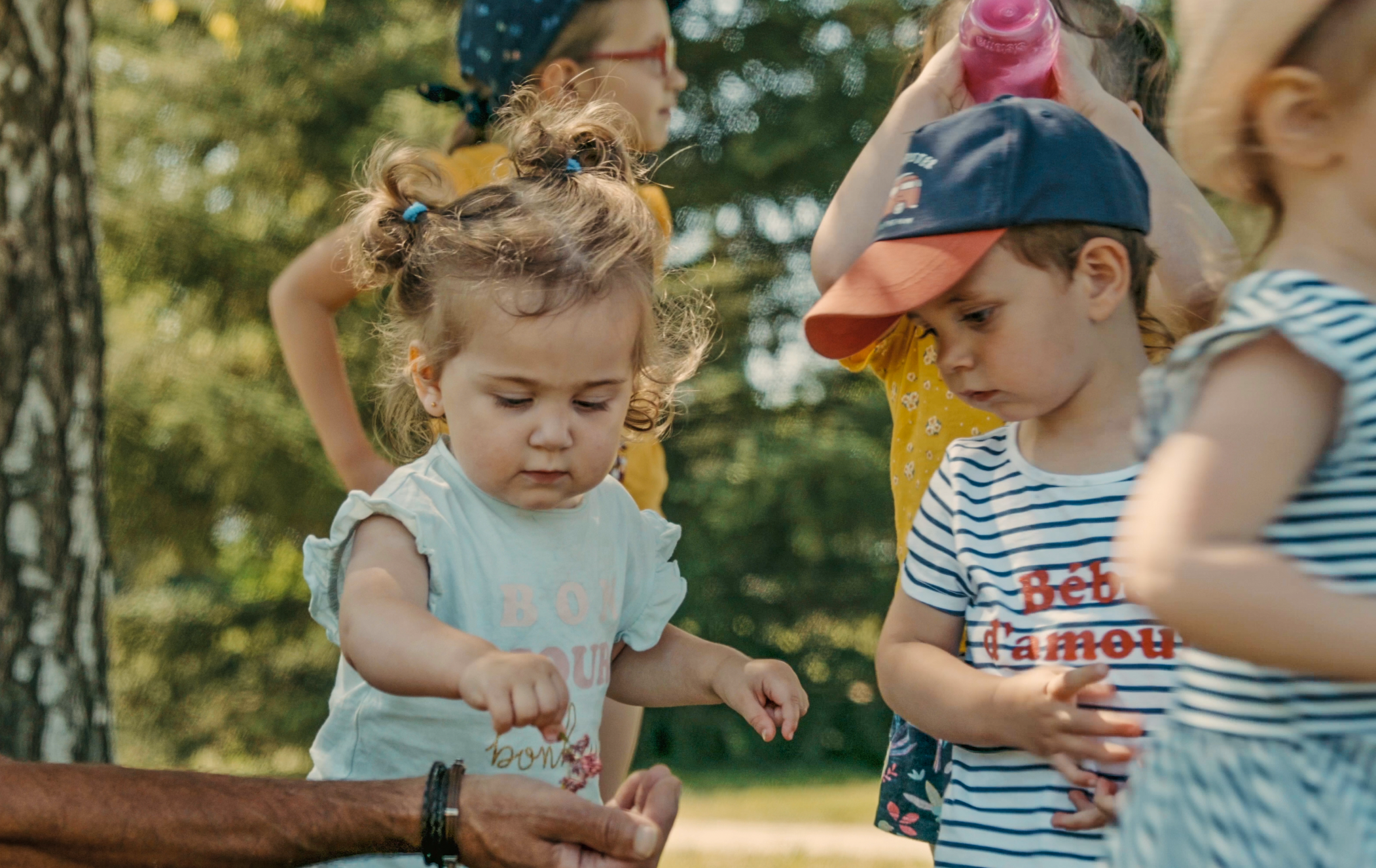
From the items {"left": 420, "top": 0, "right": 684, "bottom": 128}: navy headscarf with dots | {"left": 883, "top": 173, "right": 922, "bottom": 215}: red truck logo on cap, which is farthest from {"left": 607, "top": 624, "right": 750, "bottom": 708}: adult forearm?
{"left": 420, "top": 0, "right": 684, "bottom": 128}: navy headscarf with dots

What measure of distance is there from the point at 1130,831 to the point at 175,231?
27.4 ft

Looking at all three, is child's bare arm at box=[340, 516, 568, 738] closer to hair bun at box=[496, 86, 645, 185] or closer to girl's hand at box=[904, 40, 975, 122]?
hair bun at box=[496, 86, 645, 185]

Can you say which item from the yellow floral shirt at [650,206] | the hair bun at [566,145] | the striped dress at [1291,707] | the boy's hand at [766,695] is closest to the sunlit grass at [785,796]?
the yellow floral shirt at [650,206]

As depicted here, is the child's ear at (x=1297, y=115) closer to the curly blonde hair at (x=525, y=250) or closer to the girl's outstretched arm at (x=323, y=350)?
the curly blonde hair at (x=525, y=250)

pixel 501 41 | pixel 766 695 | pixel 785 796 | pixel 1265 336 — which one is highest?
pixel 501 41

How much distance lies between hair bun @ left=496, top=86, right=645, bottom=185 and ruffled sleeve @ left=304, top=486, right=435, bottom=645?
595 mm

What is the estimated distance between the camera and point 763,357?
29.2 ft

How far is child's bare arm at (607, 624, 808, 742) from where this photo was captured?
199cm

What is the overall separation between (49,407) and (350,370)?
17.0 feet

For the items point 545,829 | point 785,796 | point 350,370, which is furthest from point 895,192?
point 350,370

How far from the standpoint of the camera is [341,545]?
190 cm

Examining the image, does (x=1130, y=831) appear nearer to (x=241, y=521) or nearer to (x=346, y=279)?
(x=346, y=279)

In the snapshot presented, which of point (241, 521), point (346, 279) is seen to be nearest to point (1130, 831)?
point (346, 279)

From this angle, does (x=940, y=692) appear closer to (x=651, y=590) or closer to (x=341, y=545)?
(x=651, y=590)
